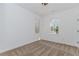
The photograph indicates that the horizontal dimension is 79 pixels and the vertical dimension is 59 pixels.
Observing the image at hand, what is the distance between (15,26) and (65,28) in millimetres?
1346

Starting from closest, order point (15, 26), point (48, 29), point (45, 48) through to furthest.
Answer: point (48, 29) < point (45, 48) < point (15, 26)

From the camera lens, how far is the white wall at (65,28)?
7.64 feet

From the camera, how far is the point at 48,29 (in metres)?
2.34

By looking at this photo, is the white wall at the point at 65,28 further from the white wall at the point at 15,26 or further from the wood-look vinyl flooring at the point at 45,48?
the white wall at the point at 15,26

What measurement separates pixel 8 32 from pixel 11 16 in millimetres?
439

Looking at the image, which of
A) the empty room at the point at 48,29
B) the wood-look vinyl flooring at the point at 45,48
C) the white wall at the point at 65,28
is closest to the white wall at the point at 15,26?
the empty room at the point at 48,29

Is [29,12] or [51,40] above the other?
[29,12]

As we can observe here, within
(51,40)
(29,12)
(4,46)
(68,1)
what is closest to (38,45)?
(51,40)

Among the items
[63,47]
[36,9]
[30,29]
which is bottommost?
[63,47]

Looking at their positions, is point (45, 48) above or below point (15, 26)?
below

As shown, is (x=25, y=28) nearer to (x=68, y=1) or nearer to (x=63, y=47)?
(x=63, y=47)

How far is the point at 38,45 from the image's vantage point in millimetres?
2391

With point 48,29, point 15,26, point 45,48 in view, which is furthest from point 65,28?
point 15,26

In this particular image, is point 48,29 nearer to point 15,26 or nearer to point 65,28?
point 65,28
